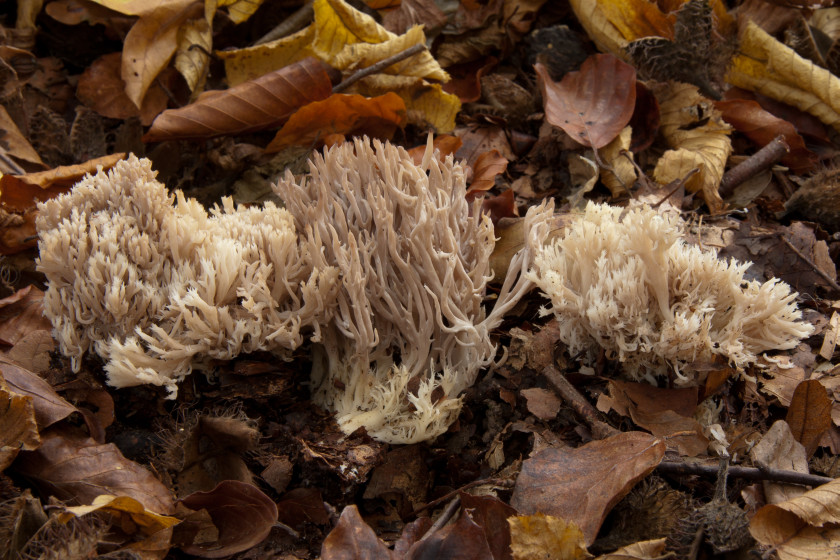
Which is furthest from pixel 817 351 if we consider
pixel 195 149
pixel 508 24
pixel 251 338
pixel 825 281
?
pixel 195 149

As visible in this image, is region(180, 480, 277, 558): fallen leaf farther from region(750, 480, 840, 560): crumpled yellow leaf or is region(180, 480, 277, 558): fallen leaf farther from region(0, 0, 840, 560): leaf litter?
region(750, 480, 840, 560): crumpled yellow leaf

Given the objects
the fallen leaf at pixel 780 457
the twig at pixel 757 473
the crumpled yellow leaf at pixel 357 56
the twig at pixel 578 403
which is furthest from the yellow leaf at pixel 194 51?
the fallen leaf at pixel 780 457

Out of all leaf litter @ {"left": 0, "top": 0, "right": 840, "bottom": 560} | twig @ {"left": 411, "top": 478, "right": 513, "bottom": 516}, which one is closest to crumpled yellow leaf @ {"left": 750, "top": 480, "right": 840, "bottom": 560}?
leaf litter @ {"left": 0, "top": 0, "right": 840, "bottom": 560}

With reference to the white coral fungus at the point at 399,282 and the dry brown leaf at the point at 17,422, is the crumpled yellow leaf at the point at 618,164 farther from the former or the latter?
the dry brown leaf at the point at 17,422

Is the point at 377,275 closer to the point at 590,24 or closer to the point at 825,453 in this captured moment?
the point at 825,453

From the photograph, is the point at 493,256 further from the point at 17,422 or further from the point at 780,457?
the point at 17,422

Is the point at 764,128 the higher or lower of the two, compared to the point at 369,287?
lower

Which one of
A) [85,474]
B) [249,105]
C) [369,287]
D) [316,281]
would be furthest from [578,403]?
[249,105]
